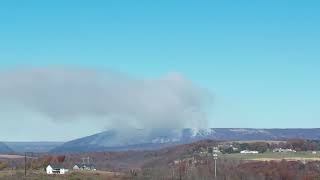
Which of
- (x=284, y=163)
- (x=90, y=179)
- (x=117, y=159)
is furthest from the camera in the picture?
(x=117, y=159)

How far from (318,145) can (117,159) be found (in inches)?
2263

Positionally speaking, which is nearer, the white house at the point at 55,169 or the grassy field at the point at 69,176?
the grassy field at the point at 69,176

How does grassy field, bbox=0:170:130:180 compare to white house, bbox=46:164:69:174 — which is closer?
grassy field, bbox=0:170:130:180

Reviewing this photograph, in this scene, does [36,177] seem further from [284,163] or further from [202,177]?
[284,163]

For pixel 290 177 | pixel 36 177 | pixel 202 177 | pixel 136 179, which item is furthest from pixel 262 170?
pixel 36 177

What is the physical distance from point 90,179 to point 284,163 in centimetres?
3545

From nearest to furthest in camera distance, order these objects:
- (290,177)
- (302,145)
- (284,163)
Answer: (290,177) < (284,163) < (302,145)

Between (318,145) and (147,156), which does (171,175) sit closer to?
(318,145)

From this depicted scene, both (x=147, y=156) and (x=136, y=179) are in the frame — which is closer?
(x=136, y=179)

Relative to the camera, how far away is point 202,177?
94938 mm

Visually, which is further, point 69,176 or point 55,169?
point 55,169

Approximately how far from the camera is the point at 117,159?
183 m

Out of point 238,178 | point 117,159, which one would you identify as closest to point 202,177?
point 238,178

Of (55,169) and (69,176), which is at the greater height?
(55,169)
